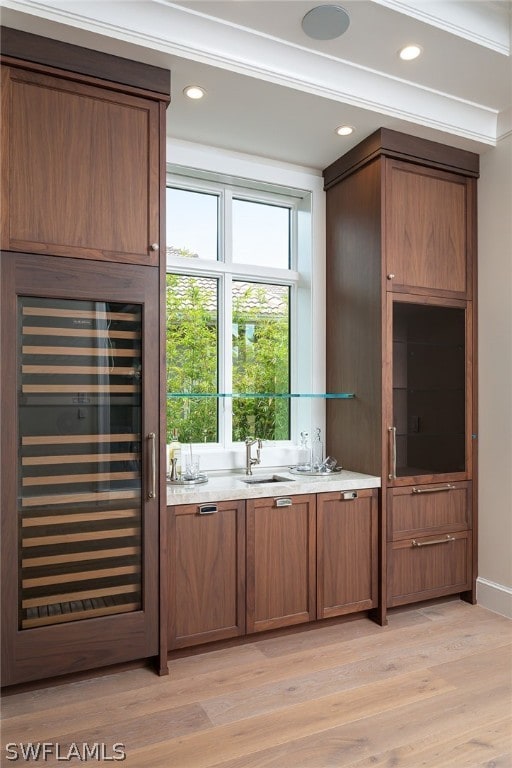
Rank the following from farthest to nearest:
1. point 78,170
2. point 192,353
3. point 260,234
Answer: point 260,234, point 192,353, point 78,170

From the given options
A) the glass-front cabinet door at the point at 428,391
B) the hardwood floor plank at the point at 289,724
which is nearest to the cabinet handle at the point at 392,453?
the glass-front cabinet door at the point at 428,391

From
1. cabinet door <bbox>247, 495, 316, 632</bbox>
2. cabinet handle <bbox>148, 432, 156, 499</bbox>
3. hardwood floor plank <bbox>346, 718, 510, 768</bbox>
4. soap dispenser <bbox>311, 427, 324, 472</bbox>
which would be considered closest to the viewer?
hardwood floor plank <bbox>346, 718, 510, 768</bbox>

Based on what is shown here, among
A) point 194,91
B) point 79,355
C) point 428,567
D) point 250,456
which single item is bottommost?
point 428,567

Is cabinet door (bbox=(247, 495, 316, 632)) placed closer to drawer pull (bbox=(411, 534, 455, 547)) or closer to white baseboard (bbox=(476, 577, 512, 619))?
drawer pull (bbox=(411, 534, 455, 547))

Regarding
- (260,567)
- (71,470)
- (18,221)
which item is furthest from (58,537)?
(18,221)

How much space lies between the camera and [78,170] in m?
2.32

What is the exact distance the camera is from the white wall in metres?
3.12

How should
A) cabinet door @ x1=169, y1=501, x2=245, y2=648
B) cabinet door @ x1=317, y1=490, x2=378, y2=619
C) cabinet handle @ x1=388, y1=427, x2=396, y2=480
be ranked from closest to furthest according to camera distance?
cabinet door @ x1=169, y1=501, x2=245, y2=648
cabinet door @ x1=317, y1=490, x2=378, y2=619
cabinet handle @ x1=388, y1=427, x2=396, y2=480

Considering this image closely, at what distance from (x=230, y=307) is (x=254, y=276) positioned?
10.6 inches

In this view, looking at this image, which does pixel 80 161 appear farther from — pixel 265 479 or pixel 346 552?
pixel 346 552

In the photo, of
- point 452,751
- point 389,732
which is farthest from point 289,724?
point 452,751

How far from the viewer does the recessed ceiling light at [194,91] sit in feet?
8.52

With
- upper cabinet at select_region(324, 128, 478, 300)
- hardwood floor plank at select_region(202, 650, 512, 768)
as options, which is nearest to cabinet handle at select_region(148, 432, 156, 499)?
hardwood floor plank at select_region(202, 650, 512, 768)

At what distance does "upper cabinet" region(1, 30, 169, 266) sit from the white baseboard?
8.81ft
